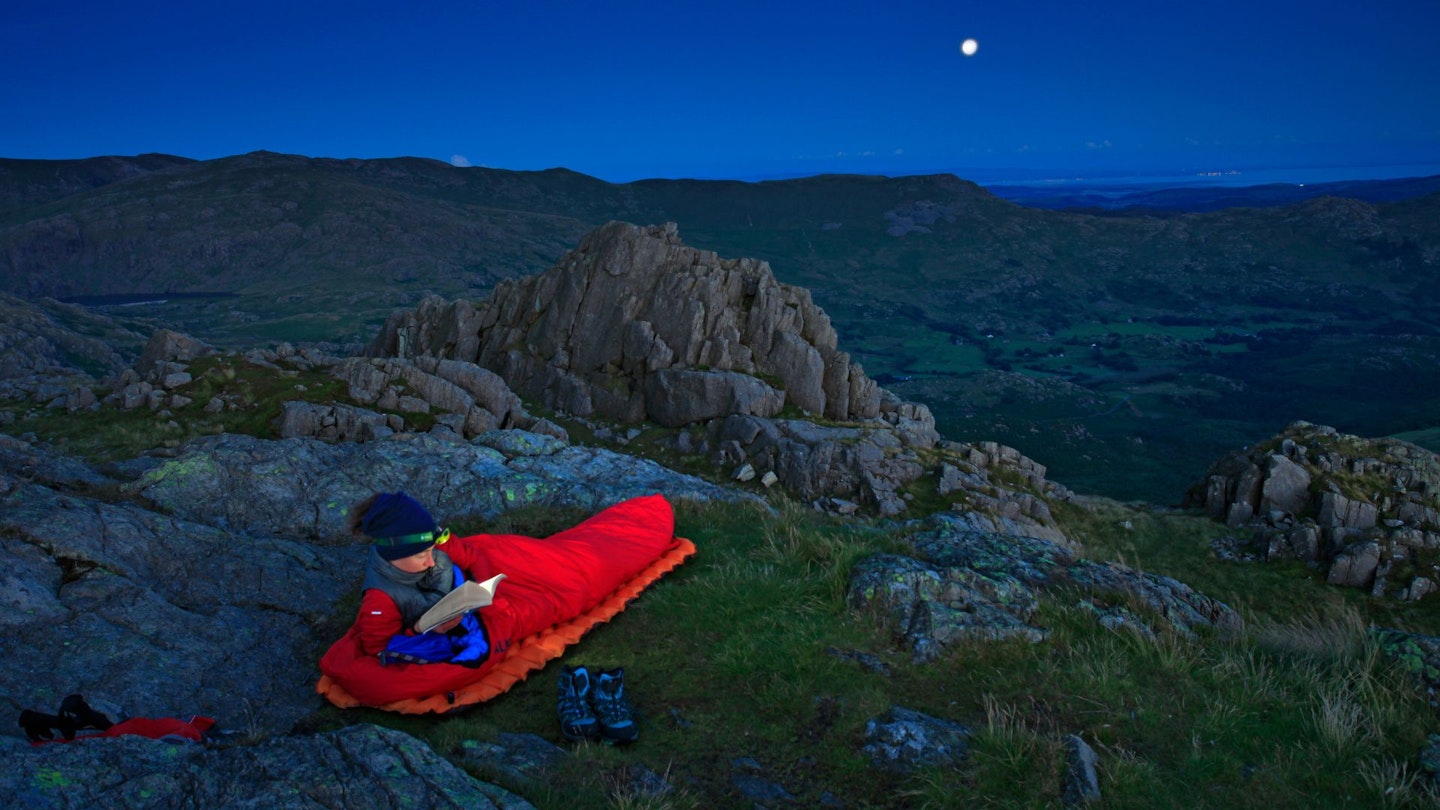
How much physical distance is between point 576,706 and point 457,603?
7.74 feet

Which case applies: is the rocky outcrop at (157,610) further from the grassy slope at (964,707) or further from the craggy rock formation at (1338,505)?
the craggy rock formation at (1338,505)

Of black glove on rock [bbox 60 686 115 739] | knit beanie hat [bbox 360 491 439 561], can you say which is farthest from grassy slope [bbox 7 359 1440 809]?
black glove on rock [bbox 60 686 115 739]

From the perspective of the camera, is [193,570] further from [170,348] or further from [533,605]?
[170,348]

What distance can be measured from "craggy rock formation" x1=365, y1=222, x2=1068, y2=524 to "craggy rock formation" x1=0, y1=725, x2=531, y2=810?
126 feet

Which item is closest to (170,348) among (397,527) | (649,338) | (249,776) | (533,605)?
(649,338)

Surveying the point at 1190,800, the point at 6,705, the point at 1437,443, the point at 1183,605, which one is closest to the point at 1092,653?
the point at 1190,800

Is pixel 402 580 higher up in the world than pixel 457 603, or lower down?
higher up

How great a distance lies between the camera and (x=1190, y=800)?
7.05m

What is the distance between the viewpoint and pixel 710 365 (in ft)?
185

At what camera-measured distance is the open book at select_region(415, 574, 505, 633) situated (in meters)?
9.99

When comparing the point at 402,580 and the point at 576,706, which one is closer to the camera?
the point at 576,706

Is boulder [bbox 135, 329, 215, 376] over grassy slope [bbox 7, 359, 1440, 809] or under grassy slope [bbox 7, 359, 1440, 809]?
over

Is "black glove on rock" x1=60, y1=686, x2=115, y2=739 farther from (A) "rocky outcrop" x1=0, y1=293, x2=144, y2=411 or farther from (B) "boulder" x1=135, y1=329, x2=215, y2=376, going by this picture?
(A) "rocky outcrop" x1=0, y1=293, x2=144, y2=411

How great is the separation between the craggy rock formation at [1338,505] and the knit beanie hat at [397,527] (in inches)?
2148
